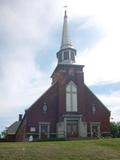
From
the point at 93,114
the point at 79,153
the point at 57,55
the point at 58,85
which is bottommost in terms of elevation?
the point at 79,153

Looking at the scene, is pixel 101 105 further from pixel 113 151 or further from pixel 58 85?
pixel 113 151

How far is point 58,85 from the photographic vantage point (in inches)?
1865

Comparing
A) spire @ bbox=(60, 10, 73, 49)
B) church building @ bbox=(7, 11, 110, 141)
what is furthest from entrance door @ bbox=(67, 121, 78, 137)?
spire @ bbox=(60, 10, 73, 49)

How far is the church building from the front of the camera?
44719 millimetres

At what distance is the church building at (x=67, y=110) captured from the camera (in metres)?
44.7

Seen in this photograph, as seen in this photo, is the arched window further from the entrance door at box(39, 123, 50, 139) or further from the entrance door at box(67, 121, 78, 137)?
the entrance door at box(39, 123, 50, 139)

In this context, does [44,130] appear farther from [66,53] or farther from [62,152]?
[62,152]

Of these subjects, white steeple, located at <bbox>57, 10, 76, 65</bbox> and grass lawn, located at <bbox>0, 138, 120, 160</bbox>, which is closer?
grass lawn, located at <bbox>0, 138, 120, 160</bbox>

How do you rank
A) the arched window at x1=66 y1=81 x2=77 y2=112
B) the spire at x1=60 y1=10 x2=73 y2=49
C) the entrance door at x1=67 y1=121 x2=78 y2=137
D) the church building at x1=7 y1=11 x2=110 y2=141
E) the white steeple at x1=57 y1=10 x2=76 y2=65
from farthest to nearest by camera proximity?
the spire at x1=60 y1=10 x2=73 y2=49 → the white steeple at x1=57 y1=10 x2=76 y2=65 → the arched window at x1=66 y1=81 x2=77 y2=112 → the entrance door at x1=67 y1=121 x2=78 y2=137 → the church building at x1=7 y1=11 x2=110 y2=141

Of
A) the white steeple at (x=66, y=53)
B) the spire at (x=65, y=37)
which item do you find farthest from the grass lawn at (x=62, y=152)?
the spire at (x=65, y=37)

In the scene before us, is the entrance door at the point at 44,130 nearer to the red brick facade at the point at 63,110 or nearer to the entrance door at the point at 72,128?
the red brick facade at the point at 63,110

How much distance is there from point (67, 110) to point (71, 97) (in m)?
1.93

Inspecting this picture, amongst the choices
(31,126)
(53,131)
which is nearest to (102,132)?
(53,131)

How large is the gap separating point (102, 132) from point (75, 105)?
5.46 meters
